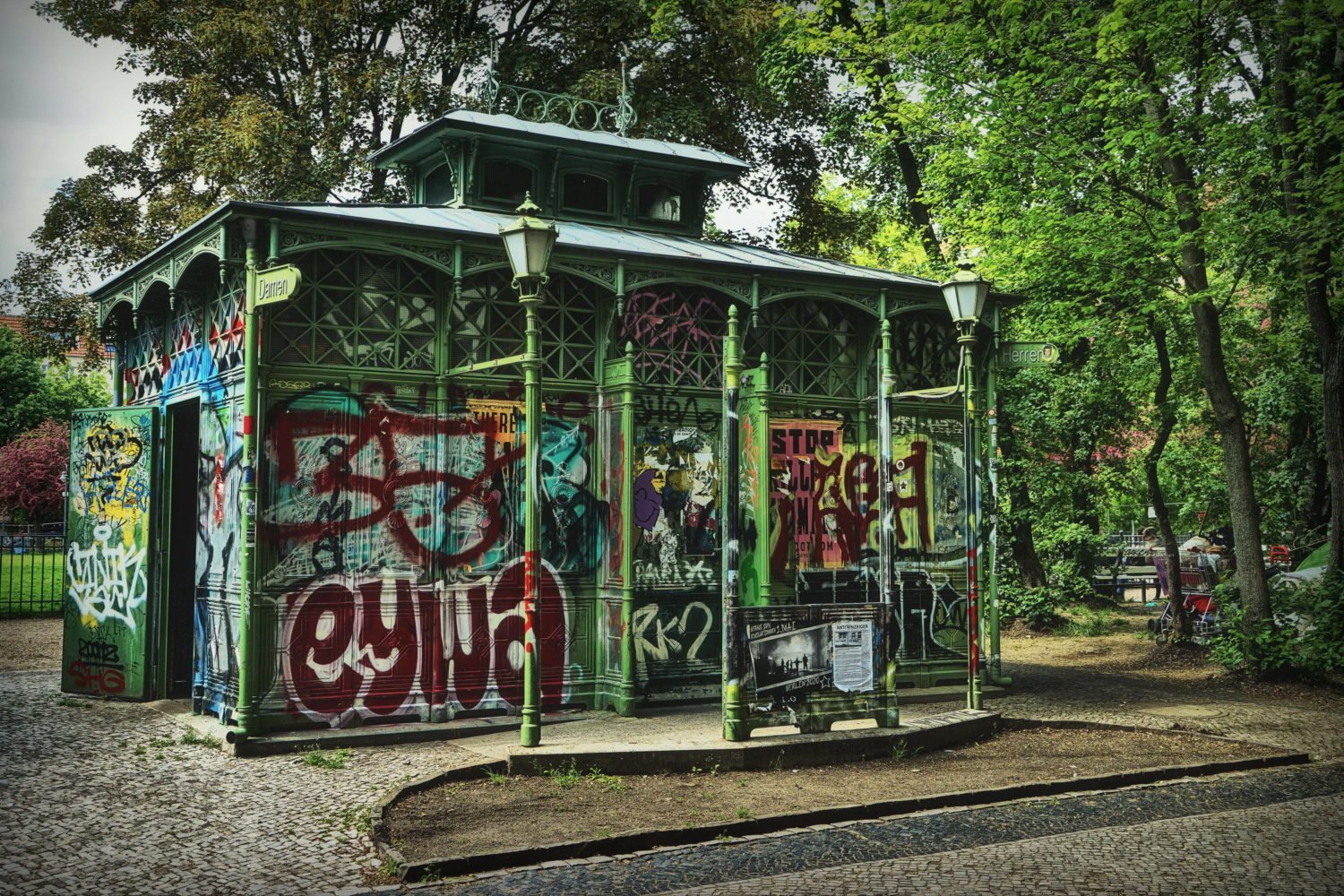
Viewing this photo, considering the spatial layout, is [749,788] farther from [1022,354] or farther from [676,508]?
[1022,354]

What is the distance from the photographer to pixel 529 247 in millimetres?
9414

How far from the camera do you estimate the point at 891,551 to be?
1077 centimetres

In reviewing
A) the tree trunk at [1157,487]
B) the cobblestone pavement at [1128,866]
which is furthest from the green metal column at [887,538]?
the tree trunk at [1157,487]

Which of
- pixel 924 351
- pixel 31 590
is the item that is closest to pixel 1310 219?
pixel 924 351

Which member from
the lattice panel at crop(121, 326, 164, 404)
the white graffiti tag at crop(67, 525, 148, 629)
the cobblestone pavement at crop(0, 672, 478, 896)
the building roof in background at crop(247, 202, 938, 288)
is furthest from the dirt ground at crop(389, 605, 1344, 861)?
the lattice panel at crop(121, 326, 164, 404)

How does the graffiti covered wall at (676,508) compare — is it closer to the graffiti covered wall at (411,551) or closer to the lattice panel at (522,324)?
the graffiti covered wall at (411,551)

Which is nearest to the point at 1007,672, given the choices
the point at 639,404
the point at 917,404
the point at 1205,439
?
the point at 917,404

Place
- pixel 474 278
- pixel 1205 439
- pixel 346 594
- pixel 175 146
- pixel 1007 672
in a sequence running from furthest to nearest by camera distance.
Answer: pixel 1205 439 < pixel 175 146 < pixel 1007 672 < pixel 474 278 < pixel 346 594

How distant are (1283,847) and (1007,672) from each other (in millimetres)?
8622

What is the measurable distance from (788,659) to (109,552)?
746cm

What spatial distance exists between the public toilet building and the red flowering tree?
21820 mm

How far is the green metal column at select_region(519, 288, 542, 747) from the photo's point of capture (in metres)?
9.56

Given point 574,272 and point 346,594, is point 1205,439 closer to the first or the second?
point 574,272

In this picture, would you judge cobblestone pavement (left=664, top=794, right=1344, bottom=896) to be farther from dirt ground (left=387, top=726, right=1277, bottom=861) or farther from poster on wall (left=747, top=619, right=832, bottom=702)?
poster on wall (left=747, top=619, right=832, bottom=702)
